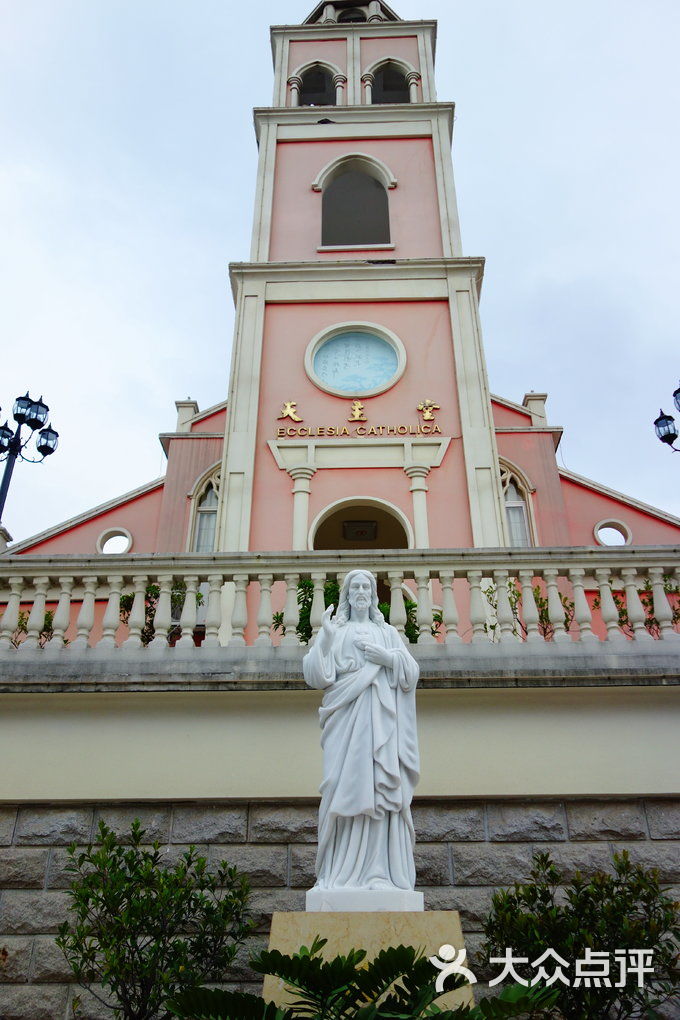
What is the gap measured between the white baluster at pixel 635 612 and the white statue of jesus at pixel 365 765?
125 inches

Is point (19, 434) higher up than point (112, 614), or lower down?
higher up

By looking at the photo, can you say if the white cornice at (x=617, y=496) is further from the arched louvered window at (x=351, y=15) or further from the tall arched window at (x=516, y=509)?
the arched louvered window at (x=351, y=15)

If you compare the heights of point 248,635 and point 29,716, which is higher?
point 248,635

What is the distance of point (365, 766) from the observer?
5059 millimetres

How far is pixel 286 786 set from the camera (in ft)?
23.6

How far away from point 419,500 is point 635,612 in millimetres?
6438

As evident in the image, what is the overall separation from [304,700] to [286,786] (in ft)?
2.54

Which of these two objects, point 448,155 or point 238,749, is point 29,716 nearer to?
point 238,749

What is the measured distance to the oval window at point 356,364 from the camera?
598 inches

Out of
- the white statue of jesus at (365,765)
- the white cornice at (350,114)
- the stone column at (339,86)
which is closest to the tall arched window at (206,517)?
the white cornice at (350,114)

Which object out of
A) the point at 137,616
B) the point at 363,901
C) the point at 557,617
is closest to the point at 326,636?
the point at 363,901

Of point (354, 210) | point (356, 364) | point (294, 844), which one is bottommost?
point (294, 844)

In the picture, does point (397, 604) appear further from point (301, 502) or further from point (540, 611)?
point (301, 502)

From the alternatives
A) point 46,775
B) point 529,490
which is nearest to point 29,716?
point 46,775
